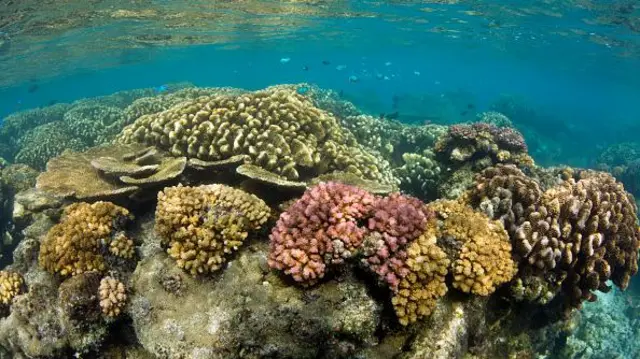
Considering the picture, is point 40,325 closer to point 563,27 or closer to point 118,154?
point 118,154

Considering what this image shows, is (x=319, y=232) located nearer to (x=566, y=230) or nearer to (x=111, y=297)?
(x=111, y=297)

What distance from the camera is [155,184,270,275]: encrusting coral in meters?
4.60

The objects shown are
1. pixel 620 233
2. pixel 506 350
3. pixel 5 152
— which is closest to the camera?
pixel 506 350

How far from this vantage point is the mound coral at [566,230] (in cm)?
529

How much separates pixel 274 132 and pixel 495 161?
530 centimetres

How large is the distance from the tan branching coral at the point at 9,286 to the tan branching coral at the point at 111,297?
191 cm

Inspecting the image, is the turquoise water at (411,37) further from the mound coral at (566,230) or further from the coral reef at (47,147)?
the mound coral at (566,230)

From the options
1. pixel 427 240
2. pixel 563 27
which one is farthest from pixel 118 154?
pixel 563 27

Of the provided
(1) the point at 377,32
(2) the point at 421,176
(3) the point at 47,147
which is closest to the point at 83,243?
(2) the point at 421,176

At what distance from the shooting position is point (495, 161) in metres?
8.95

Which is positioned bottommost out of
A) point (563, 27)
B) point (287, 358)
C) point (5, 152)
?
point (5, 152)

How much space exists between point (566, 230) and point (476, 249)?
6.52 ft

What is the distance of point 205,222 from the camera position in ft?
15.7

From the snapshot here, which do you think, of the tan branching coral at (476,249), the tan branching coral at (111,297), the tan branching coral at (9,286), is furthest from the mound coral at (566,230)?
the tan branching coral at (9,286)
